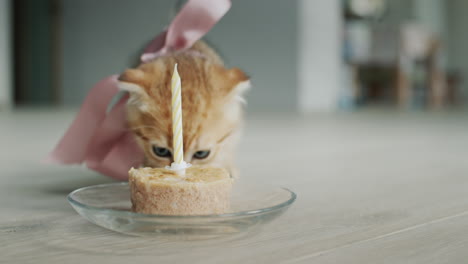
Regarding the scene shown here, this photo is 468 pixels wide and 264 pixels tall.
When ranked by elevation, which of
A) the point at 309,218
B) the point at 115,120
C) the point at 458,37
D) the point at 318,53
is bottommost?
the point at 309,218

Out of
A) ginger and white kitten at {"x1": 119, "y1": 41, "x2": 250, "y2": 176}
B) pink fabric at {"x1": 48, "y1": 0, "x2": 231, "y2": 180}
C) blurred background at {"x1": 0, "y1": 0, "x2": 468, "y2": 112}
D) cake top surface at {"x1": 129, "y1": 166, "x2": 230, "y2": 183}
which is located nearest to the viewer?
cake top surface at {"x1": 129, "y1": 166, "x2": 230, "y2": 183}

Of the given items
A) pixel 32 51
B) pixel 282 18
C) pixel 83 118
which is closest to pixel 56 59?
pixel 32 51

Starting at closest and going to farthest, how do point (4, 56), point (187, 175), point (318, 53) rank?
point (187, 175) → point (4, 56) → point (318, 53)

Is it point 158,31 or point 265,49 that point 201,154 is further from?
point 158,31

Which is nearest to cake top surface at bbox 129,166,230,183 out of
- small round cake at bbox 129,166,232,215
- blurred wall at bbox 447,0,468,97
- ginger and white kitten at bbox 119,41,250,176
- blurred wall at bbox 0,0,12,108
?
small round cake at bbox 129,166,232,215

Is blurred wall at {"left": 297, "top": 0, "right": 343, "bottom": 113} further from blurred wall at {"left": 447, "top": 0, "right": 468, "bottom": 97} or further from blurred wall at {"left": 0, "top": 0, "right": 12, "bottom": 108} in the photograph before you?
blurred wall at {"left": 447, "top": 0, "right": 468, "bottom": 97}

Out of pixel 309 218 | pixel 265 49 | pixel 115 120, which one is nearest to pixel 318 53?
pixel 265 49
